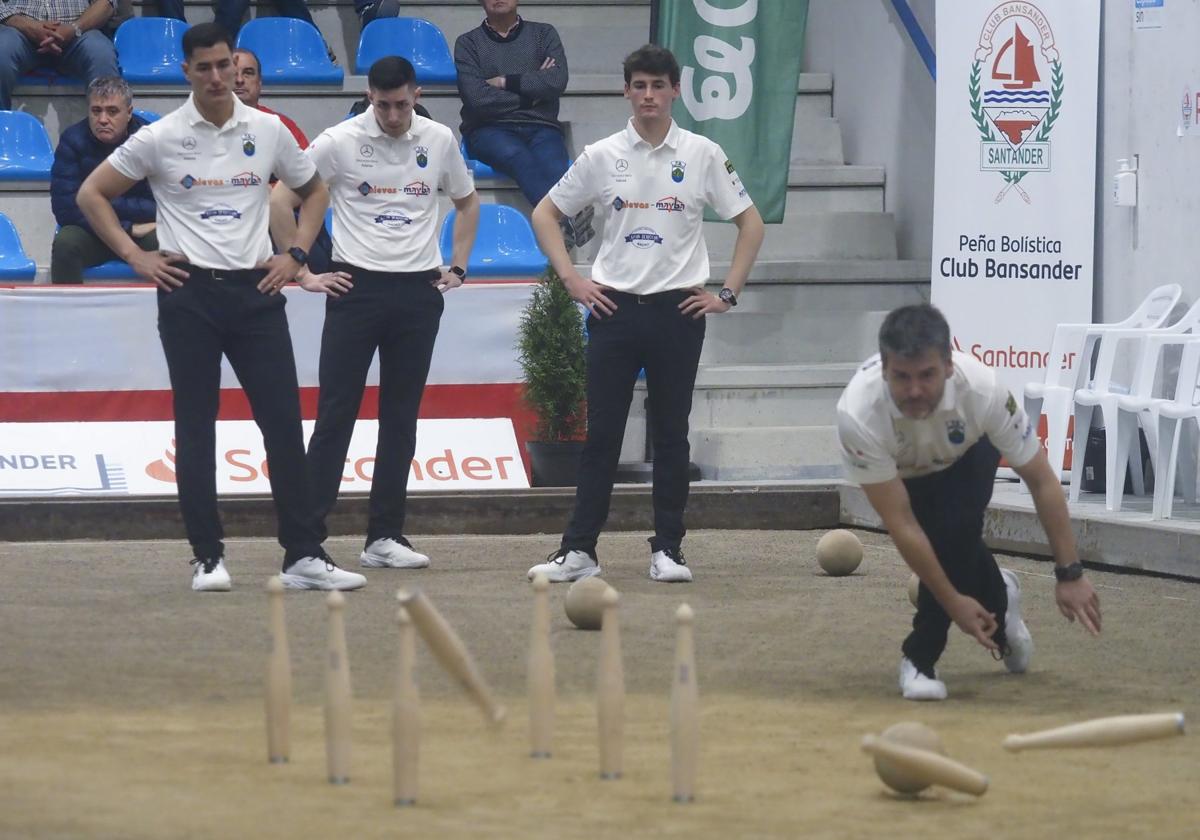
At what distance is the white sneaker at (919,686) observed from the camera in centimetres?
562

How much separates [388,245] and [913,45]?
5.72 meters

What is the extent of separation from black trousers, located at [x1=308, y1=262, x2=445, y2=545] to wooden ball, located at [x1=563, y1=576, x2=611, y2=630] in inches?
59.0

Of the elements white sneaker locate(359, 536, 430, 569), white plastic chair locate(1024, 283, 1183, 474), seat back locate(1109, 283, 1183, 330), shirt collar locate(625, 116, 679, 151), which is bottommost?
white sneaker locate(359, 536, 430, 569)

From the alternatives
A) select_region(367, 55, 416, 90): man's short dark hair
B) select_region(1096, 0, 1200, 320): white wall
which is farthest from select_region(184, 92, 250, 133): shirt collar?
select_region(1096, 0, 1200, 320): white wall

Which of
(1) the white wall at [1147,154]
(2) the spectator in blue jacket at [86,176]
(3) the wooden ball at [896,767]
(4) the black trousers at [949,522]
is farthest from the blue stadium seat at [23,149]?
(3) the wooden ball at [896,767]

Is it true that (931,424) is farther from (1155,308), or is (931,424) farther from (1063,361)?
(1155,308)

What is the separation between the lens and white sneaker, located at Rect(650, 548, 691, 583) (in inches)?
313

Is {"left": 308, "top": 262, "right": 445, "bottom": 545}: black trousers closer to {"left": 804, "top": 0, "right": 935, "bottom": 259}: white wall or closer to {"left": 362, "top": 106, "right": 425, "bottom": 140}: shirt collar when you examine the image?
{"left": 362, "top": 106, "right": 425, "bottom": 140}: shirt collar

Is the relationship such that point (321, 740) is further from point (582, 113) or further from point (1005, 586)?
point (582, 113)

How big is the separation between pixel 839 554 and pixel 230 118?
10.3ft

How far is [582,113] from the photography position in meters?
13.2

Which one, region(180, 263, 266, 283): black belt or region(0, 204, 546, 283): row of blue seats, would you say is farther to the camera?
region(0, 204, 546, 283): row of blue seats

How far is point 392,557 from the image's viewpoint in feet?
27.2

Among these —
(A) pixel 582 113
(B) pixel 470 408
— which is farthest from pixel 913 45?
(B) pixel 470 408
